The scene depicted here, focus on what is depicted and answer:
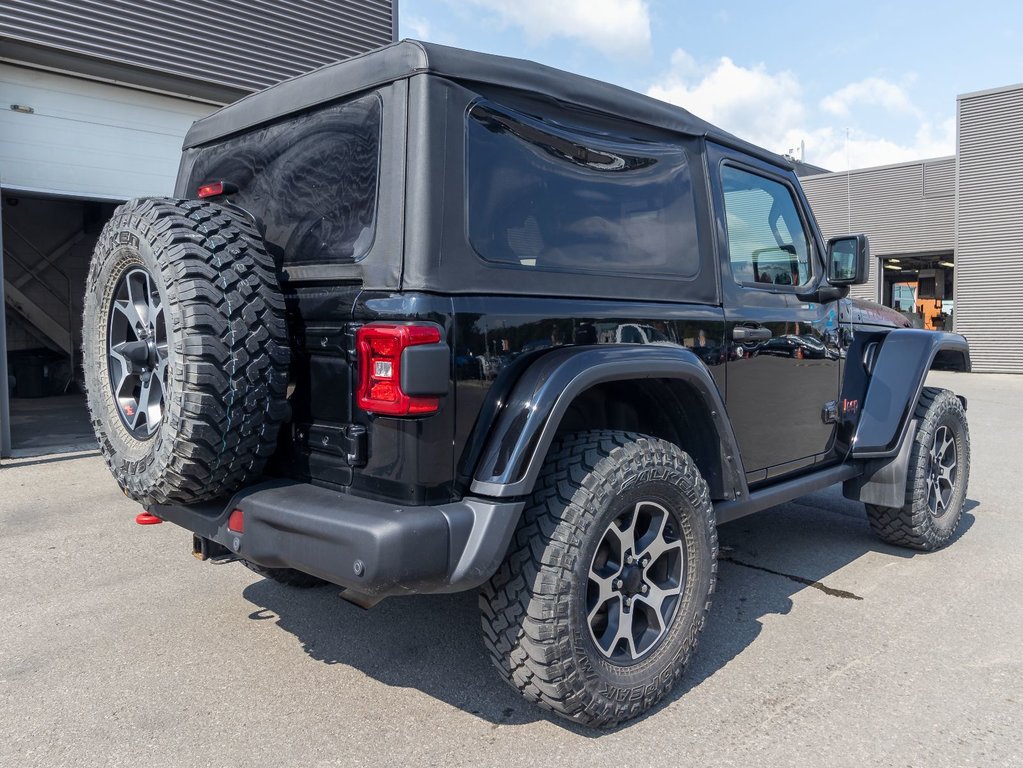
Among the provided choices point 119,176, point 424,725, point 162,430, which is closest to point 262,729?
point 424,725

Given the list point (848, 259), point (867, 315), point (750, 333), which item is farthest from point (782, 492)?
point (867, 315)

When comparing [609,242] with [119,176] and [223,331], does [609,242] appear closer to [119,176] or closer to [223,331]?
[223,331]

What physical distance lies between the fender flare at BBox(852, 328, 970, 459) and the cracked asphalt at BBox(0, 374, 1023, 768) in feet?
2.25

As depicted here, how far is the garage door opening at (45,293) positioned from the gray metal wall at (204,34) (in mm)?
4851

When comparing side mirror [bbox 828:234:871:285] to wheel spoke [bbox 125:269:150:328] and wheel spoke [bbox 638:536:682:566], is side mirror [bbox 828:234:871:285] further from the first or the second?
wheel spoke [bbox 125:269:150:328]

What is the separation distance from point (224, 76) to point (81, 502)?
209 inches

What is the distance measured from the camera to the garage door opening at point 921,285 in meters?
21.2

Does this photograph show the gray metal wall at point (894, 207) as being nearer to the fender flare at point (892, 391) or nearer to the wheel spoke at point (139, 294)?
the fender flare at point (892, 391)

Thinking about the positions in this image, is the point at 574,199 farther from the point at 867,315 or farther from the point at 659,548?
the point at 867,315

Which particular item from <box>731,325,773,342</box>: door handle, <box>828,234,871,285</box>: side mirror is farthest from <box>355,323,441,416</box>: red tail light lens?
<box>828,234,871,285</box>: side mirror

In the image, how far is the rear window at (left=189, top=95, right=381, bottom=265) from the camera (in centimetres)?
245

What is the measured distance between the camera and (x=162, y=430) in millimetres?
2387

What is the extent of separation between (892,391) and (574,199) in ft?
8.08

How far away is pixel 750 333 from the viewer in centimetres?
336
